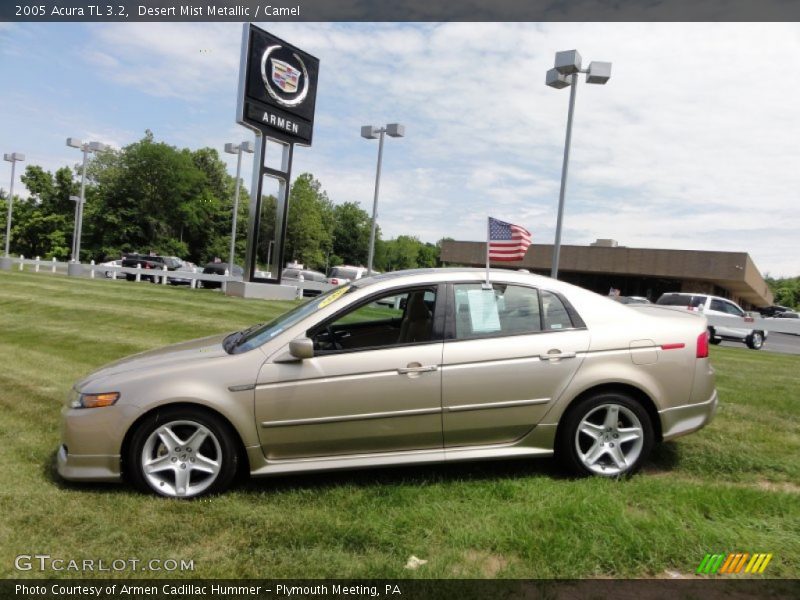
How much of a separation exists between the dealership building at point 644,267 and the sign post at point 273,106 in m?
27.2

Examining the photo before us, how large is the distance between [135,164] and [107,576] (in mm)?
75530

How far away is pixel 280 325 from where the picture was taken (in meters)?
4.75

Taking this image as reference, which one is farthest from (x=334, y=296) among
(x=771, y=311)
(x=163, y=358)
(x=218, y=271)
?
(x=771, y=311)

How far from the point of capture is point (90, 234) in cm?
7094

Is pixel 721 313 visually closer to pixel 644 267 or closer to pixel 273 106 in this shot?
pixel 273 106

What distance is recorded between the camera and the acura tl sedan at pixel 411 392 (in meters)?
4.18

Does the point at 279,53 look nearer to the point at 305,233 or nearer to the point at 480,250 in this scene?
the point at 480,250

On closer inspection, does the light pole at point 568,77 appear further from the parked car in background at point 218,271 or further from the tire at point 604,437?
the parked car in background at point 218,271

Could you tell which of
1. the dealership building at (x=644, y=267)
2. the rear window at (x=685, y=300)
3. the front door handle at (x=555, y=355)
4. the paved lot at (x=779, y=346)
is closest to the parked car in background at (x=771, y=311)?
the dealership building at (x=644, y=267)

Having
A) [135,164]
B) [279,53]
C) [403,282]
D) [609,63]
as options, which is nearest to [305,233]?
[135,164]

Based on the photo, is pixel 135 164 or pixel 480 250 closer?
pixel 480 250

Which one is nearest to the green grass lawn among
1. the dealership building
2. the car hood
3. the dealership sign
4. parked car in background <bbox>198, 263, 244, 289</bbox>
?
the car hood

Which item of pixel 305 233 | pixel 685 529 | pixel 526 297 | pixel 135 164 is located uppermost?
pixel 135 164

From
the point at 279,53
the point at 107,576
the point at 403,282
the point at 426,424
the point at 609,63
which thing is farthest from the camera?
the point at 279,53
